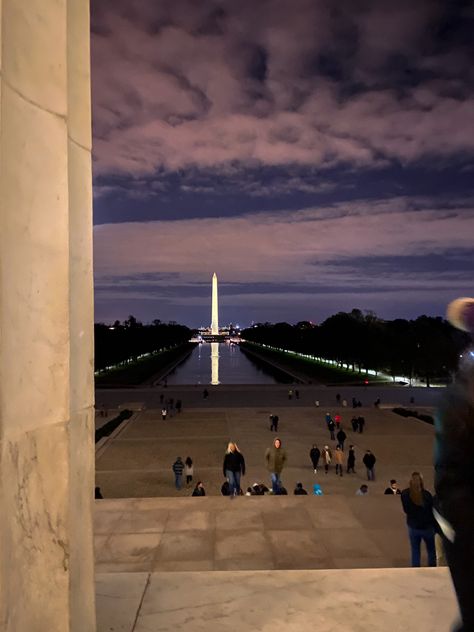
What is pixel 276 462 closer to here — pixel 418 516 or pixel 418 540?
pixel 418 540

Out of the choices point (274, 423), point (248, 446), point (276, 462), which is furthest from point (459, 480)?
point (274, 423)

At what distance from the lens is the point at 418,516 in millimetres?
6461

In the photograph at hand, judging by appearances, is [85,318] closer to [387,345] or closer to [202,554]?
[202,554]

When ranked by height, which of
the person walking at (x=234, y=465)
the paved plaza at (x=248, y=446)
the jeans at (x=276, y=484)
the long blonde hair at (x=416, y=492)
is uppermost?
the long blonde hair at (x=416, y=492)

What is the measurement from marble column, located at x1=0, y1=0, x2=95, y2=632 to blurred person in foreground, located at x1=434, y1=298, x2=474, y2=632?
5.35ft

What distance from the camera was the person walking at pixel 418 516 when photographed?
647 cm

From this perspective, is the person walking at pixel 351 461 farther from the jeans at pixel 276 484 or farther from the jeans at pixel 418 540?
the jeans at pixel 418 540

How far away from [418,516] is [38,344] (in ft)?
18.0

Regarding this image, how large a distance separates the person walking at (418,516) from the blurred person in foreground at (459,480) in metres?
4.61

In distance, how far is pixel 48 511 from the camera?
2480 millimetres

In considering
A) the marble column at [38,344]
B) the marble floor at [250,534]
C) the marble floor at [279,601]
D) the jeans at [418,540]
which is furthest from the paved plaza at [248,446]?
the marble column at [38,344]

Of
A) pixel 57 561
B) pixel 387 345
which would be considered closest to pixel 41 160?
pixel 57 561

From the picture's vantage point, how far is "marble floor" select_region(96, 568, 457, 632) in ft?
9.86

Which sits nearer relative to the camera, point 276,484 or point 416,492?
point 416,492
